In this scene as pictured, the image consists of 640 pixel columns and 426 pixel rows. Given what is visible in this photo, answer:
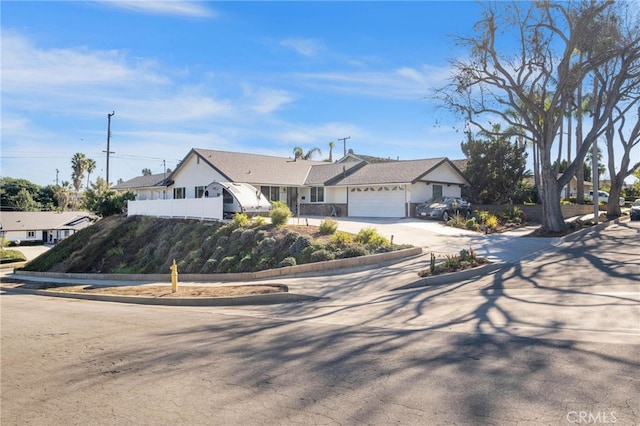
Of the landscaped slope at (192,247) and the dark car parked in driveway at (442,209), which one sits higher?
the dark car parked in driveway at (442,209)

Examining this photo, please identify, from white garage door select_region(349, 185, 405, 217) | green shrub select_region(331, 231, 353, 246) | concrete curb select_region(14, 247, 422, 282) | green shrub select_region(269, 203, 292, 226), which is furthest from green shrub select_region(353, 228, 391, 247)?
white garage door select_region(349, 185, 405, 217)

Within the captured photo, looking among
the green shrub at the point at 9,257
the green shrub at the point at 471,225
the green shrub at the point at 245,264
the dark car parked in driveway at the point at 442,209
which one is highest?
the dark car parked in driveway at the point at 442,209

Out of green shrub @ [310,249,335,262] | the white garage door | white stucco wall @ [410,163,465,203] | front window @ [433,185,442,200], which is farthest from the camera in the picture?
front window @ [433,185,442,200]

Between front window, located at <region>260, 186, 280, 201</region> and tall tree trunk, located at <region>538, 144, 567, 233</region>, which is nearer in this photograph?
tall tree trunk, located at <region>538, 144, 567, 233</region>

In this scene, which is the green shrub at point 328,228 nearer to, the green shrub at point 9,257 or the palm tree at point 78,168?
the green shrub at point 9,257

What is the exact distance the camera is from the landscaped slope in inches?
676

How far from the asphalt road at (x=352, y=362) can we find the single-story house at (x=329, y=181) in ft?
69.9

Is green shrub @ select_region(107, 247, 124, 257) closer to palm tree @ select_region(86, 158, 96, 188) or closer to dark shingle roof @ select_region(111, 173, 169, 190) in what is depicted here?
dark shingle roof @ select_region(111, 173, 169, 190)

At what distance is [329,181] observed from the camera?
3478 cm

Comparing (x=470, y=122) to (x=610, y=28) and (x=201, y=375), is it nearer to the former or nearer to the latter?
(x=610, y=28)

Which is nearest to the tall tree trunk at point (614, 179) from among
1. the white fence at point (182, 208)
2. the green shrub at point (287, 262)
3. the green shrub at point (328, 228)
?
the green shrub at point (328, 228)

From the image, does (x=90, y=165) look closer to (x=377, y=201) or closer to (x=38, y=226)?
(x=38, y=226)

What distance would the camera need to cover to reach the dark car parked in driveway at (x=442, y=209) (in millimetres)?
28734

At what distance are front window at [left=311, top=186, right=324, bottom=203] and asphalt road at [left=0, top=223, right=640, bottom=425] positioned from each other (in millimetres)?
25355
